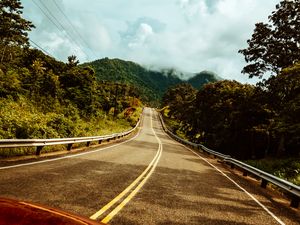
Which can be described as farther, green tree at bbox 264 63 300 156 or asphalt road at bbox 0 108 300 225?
green tree at bbox 264 63 300 156

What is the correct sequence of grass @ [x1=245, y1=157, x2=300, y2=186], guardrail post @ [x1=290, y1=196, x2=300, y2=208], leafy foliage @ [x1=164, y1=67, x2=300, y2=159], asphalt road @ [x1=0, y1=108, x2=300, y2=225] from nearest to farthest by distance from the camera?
asphalt road @ [x1=0, y1=108, x2=300, y2=225]
guardrail post @ [x1=290, y1=196, x2=300, y2=208]
grass @ [x1=245, y1=157, x2=300, y2=186]
leafy foliage @ [x1=164, y1=67, x2=300, y2=159]

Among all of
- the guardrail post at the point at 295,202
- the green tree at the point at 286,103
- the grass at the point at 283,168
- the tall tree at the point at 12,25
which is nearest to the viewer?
the guardrail post at the point at 295,202

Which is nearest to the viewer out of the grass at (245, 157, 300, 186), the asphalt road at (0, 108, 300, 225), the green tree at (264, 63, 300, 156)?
the asphalt road at (0, 108, 300, 225)

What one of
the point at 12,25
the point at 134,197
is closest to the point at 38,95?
the point at 12,25

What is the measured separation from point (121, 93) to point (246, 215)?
137 meters

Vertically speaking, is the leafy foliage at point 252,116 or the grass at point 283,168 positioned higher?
the leafy foliage at point 252,116

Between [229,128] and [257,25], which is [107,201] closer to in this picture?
[257,25]

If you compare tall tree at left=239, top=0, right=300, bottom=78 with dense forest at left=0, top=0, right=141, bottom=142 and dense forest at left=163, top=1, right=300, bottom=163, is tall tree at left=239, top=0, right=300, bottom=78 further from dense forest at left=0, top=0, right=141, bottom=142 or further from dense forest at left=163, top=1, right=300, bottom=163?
dense forest at left=0, top=0, right=141, bottom=142

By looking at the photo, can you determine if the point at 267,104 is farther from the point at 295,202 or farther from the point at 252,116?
the point at 295,202

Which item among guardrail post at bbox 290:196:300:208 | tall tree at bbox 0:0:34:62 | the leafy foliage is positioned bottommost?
guardrail post at bbox 290:196:300:208

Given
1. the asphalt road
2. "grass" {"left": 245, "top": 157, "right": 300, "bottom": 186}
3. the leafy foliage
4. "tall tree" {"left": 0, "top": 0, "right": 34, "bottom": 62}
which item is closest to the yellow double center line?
the asphalt road

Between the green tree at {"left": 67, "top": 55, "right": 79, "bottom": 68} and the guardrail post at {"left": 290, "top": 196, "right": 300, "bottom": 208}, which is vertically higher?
the green tree at {"left": 67, "top": 55, "right": 79, "bottom": 68}

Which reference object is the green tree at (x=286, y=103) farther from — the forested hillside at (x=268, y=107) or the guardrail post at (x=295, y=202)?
the guardrail post at (x=295, y=202)

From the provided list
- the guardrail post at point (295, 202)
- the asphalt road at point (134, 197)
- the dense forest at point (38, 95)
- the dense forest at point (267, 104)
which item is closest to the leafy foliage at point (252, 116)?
the dense forest at point (267, 104)
